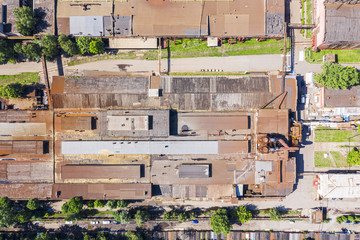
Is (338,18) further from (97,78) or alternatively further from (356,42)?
(97,78)

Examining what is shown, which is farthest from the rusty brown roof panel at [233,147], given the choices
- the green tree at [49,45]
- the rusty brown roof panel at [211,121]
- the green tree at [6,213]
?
the green tree at [6,213]

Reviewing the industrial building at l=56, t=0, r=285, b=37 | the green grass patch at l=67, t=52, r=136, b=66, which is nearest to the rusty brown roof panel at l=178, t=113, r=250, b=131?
the industrial building at l=56, t=0, r=285, b=37

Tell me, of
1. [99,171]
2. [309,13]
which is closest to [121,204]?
[99,171]

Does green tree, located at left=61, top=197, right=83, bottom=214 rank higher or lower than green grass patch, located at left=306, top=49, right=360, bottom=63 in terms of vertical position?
lower

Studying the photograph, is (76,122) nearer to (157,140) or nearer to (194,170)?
(157,140)

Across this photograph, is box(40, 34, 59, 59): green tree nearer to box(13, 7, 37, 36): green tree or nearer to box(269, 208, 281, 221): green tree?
box(13, 7, 37, 36): green tree
